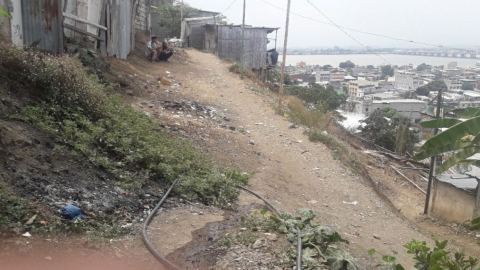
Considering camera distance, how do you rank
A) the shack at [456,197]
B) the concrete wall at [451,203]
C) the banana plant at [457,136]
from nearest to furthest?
the banana plant at [457,136] → the shack at [456,197] → the concrete wall at [451,203]

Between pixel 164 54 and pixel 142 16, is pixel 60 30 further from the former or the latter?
pixel 142 16

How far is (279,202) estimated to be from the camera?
6105 mm

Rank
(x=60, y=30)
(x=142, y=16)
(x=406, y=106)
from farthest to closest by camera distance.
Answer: (x=406, y=106)
(x=142, y=16)
(x=60, y=30)

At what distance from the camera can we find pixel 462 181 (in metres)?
11.5

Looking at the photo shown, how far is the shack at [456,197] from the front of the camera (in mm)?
10672

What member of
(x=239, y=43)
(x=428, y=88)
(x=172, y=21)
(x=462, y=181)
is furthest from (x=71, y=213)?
(x=428, y=88)

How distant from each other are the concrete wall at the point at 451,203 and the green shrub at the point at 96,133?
26.2 ft

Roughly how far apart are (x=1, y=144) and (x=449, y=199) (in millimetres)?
11481

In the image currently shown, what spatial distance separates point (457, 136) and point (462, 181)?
26.0 feet

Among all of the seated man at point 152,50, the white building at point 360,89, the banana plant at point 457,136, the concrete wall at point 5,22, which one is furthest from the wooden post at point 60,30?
the white building at point 360,89

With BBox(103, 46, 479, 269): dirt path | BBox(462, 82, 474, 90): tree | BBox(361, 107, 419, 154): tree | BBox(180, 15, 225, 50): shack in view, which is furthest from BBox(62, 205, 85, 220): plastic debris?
BBox(462, 82, 474, 90): tree

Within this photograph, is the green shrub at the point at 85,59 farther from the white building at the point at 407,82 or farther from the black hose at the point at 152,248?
the white building at the point at 407,82

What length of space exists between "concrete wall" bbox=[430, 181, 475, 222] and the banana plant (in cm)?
455

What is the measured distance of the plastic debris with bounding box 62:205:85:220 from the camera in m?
3.59
